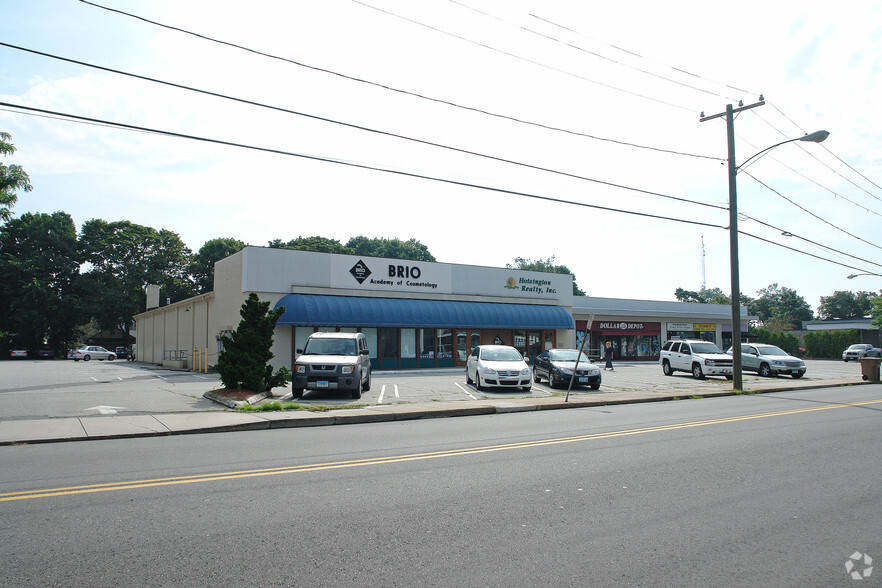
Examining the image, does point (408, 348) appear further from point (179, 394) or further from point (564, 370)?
point (179, 394)

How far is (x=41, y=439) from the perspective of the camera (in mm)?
9250

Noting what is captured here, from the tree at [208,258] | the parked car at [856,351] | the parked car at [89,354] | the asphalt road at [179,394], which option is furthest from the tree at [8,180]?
the parked car at [856,351]

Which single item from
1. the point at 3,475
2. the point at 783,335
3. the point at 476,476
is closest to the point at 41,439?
the point at 3,475

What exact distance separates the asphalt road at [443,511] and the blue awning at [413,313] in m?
17.1

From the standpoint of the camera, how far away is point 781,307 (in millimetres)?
120688

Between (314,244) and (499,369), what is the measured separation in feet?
176

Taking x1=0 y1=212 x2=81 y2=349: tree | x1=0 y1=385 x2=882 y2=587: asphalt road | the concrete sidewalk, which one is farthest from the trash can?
x1=0 y1=212 x2=81 y2=349: tree

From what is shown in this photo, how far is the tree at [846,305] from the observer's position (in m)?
121

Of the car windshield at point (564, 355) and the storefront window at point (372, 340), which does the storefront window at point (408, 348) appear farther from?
Answer: the car windshield at point (564, 355)

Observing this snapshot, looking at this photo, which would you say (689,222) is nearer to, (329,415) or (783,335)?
(329,415)

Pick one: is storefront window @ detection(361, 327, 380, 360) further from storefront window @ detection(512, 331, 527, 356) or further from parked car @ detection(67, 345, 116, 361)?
parked car @ detection(67, 345, 116, 361)

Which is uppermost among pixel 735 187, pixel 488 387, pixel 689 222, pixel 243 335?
pixel 735 187

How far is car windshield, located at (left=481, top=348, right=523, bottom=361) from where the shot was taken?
20.2 metres

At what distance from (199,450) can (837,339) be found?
211ft
